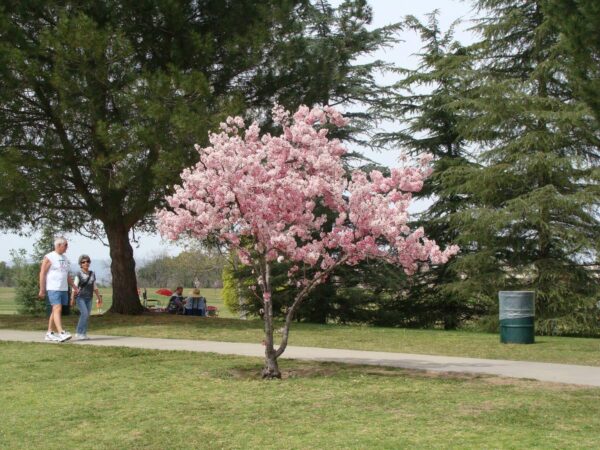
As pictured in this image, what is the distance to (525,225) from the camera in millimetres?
21047

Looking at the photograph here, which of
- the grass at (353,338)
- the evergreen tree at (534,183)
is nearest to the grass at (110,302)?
the grass at (353,338)

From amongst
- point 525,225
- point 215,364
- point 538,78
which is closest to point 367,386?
point 215,364

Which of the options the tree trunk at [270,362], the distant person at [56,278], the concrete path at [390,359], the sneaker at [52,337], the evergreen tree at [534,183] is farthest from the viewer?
the evergreen tree at [534,183]

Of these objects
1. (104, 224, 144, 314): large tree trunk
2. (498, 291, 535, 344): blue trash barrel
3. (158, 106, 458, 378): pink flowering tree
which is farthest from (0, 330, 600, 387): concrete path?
(104, 224, 144, 314): large tree trunk

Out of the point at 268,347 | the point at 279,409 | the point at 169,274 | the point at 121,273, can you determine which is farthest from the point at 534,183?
the point at 169,274

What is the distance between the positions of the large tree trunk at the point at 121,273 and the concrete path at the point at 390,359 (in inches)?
243

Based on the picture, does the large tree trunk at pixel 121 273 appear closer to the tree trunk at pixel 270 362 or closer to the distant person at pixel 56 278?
the distant person at pixel 56 278

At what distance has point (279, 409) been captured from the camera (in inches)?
294

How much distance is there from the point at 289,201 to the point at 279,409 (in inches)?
114

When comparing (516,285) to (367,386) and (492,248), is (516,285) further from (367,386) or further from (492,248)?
(367,386)

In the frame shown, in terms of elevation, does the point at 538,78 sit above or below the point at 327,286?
above

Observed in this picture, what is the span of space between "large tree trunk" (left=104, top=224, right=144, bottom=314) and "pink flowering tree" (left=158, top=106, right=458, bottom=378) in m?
11.7

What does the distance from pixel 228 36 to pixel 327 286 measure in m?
8.33

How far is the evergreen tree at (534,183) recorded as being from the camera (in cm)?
2005
